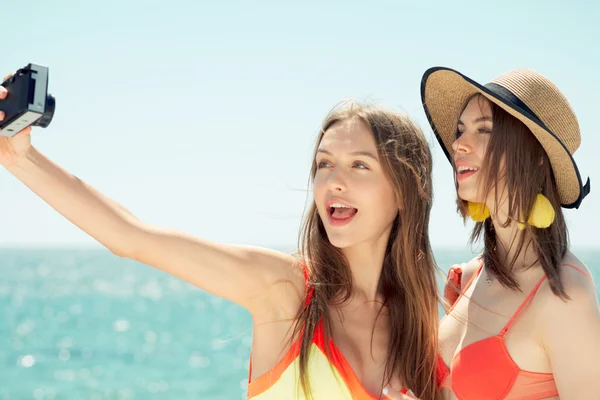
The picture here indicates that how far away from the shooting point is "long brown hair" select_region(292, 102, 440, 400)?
11.9 ft

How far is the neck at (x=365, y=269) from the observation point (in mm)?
3908

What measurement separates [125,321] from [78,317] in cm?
285

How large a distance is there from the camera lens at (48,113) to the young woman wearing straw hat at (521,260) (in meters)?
2.04

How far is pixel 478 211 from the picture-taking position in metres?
3.95

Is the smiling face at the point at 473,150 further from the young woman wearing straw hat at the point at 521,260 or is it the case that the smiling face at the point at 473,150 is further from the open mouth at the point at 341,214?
the open mouth at the point at 341,214

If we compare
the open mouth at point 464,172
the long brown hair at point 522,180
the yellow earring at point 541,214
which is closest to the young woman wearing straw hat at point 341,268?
the open mouth at point 464,172

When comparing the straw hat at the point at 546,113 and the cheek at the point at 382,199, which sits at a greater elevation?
the straw hat at the point at 546,113

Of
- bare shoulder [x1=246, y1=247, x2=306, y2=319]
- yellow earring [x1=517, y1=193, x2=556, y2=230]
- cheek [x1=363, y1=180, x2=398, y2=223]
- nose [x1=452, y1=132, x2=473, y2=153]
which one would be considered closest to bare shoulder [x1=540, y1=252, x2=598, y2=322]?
yellow earring [x1=517, y1=193, x2=556, y2=230]

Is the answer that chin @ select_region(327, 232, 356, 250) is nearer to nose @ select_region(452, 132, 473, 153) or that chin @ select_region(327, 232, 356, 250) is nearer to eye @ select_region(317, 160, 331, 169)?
eye @ select_region(317, 160, 331, 169)

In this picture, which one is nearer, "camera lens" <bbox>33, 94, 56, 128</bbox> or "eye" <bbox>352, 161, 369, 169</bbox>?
"camera lens" <bbox>33, 94, 56, 128</bbox>

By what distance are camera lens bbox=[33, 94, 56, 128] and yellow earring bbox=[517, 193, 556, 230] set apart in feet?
7.47

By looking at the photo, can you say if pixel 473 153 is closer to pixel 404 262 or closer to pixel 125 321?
pixel 404 262

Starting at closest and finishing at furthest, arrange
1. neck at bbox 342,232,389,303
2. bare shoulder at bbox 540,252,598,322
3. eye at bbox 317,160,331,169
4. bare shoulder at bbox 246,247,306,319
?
bare shoulder at bbox 540,252,598,322 → bare shoulder at bbox 246,247,306,319 → eye at bbox 317,160,331,169 → neck at bbox 342,232,389,303

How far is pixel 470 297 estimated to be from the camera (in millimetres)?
3926
